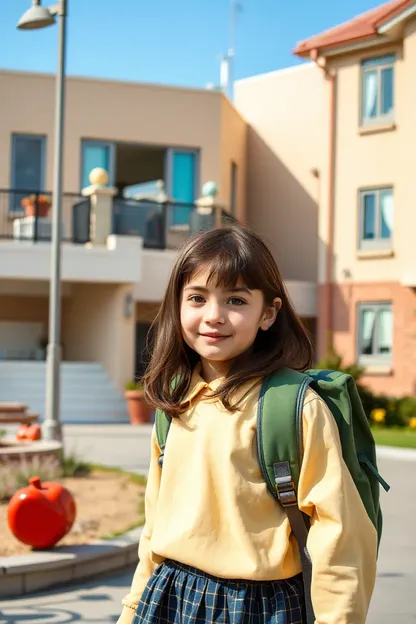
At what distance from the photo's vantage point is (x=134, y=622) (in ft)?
9.19

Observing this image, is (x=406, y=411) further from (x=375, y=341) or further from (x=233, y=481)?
(x=233, y=481)

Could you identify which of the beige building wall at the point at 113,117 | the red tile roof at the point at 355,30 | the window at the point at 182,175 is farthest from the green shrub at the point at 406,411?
the red tile roof at the point at 355,30

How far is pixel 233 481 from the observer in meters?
2.66

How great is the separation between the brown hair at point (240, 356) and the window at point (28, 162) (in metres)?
23.8

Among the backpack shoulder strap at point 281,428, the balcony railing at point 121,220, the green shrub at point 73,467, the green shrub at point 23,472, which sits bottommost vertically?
the green shrub at point 73,467

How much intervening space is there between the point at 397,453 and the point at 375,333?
8.37m

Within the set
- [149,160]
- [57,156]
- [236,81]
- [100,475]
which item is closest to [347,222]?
[149,160]

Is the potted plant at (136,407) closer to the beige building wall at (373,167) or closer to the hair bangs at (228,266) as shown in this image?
the beige building wall at (373,167)

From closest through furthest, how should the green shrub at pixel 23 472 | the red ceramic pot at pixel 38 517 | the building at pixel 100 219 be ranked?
the red ceramic pot at pixel 38 517
the green shrub at pixel 23 472
the building at pixel 100 219

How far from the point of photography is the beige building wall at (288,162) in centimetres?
2894

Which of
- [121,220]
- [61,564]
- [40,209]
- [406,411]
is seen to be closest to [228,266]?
[61,564]

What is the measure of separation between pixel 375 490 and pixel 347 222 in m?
22.9

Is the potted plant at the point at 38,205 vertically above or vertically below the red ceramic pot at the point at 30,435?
above

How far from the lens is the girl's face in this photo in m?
2.79
